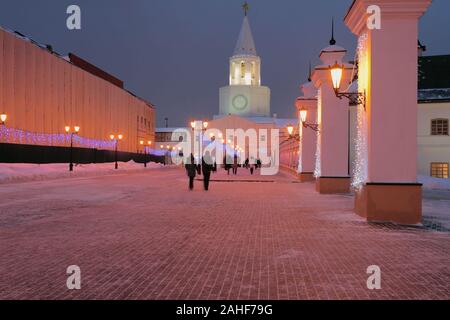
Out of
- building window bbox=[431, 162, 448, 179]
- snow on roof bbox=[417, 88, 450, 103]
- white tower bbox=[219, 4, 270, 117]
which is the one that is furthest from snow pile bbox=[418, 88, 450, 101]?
white tower bbox=[219, 4, 270, 117]

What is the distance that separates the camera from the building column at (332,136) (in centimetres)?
1991

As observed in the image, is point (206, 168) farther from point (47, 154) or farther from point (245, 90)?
point (245, 90)

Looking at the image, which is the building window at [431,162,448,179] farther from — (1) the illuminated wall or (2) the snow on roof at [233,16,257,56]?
(2) the snow on roof at [233,16,257,56]

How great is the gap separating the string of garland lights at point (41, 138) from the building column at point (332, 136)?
2518 cm

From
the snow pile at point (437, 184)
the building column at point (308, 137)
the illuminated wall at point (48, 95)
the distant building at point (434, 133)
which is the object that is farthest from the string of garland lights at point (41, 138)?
the distant building at point (434, 133)

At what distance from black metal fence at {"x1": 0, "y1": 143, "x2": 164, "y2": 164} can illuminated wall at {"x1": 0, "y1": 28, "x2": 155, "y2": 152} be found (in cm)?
63

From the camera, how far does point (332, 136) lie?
19922 mm

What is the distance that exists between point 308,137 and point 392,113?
50.1 ft

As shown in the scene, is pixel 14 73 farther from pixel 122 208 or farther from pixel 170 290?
pixel 170 290

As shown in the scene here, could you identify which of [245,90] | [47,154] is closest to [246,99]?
[245,90]

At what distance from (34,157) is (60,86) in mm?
8658

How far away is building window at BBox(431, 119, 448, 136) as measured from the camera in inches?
1244

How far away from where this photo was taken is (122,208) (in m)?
14.2
